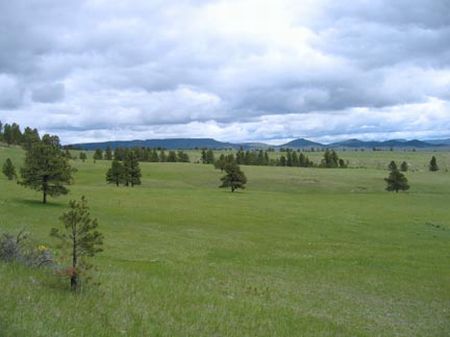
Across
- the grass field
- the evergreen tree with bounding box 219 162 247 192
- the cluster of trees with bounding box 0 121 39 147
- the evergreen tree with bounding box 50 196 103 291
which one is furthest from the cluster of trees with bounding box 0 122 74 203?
the cluster of trees with bounding box 0 121 39 147

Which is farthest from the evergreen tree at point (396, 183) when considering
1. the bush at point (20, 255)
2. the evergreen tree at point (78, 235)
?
the evergreen tree at point (78, 235)

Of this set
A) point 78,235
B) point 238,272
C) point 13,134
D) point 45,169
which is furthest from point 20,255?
point 13,134

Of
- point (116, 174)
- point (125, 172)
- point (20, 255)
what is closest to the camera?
point (20, 255)

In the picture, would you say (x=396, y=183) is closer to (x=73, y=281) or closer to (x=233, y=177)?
(x=233, y=177)

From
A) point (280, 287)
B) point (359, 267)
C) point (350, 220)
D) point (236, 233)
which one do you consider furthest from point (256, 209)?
point (280, 287)

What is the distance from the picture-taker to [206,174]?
132 m

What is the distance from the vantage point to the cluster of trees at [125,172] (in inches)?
3907

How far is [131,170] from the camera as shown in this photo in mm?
100438

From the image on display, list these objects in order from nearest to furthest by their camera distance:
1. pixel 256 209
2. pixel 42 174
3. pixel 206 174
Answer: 1. pixel 42 174
2. pixel 256 209
3. pixel 206 174

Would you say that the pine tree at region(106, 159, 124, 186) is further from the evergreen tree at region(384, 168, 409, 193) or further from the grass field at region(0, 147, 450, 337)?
the evergreen tree at region(384, 168, 409, 193)

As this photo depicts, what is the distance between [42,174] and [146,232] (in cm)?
1616

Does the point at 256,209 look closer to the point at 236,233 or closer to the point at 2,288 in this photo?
the point at 236,233

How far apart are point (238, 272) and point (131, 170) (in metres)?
78.6

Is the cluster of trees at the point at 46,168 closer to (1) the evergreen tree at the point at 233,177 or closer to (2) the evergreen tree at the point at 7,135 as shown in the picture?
(1) the evergreen tree at the point at 233,177
